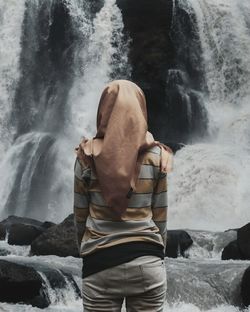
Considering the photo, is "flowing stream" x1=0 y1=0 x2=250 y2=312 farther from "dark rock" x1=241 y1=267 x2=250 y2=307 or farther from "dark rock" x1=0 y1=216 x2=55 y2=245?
"dark rock" x1=241 y1=267 x2=250 y2=307

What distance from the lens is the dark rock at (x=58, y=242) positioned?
36.7 feet

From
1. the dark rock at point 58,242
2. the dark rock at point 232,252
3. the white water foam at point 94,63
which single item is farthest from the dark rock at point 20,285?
the white water foam at point 94,63

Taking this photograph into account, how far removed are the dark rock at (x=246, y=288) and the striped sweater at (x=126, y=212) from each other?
617 cm

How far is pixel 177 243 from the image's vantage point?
12031 mm

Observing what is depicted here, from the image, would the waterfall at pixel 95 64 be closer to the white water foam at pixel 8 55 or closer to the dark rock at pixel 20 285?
the white water foam at pixel 8 55

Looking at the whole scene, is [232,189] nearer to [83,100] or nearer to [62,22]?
[83,100]

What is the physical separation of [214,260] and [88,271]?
923 cm

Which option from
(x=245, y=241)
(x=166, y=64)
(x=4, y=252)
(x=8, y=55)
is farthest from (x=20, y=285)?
(x=8, y=55)

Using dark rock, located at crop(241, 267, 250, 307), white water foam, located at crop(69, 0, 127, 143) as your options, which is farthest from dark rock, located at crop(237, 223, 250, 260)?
white water foam, located at crop(69, 0, 127, 143)

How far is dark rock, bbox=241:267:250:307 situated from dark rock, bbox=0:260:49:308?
115 inches

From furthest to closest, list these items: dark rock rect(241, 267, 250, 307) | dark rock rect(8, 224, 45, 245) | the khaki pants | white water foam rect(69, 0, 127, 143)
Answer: white water foam rect(69, 0, 127, 143)
dark rock rect(8, 224, 45, 245)
dark rock rect(241, 267, 250, 307)
the khaki pants

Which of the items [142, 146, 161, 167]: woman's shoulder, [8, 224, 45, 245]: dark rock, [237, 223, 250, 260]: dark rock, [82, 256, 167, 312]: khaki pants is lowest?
[8, 224, 45, 245]: dark rock

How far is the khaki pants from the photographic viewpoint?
8.19 ft

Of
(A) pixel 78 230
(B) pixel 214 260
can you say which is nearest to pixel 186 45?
(B) pixel 214 260
